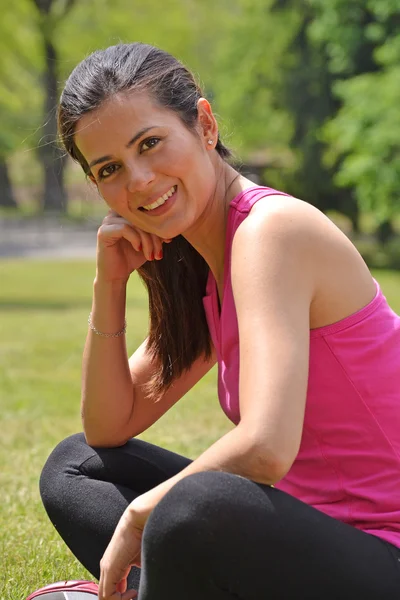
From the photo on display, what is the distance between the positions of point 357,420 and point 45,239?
106ft

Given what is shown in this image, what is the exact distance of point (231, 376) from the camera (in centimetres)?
254

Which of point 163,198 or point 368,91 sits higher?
point 368,91

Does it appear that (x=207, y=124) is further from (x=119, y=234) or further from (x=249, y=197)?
(x=119, y=234)

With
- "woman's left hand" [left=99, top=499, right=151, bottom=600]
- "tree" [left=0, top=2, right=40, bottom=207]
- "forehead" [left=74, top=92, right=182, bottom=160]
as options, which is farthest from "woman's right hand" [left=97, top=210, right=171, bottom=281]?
"tree" [left=0, top=2, right=40, bottom=207]

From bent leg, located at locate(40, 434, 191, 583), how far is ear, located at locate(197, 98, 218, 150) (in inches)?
39.1

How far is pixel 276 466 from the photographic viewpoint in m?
2.16

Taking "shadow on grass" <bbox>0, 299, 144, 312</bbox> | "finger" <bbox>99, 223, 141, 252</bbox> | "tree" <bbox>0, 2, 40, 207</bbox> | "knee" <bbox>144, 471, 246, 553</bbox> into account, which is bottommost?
"shadow on grass" <bbox>0, 299, 144, 312</bbox>

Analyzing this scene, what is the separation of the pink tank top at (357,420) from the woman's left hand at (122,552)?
1.45ft

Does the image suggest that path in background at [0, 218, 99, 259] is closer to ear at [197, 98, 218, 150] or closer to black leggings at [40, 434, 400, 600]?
ear at [197, 98, 218, 150]

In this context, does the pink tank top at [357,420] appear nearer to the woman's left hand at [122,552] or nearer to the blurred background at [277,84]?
the woman's left hand at [122,552]

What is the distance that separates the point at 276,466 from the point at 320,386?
11.9 inches

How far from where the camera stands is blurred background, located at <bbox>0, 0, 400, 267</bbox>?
22359 millimetres

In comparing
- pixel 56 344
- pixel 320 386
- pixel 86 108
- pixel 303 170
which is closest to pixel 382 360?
pixel 320 386

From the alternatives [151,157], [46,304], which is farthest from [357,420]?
[46,304]
